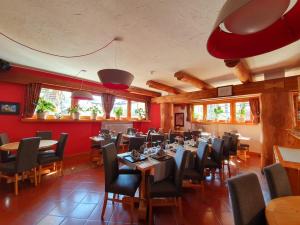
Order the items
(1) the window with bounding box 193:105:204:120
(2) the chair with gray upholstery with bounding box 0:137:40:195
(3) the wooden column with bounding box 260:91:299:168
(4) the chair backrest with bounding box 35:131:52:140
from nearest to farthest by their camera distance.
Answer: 1. (2) the chair with gray upholstery with bounding box 0:137:40:195
2. (3) the wooden column with bounding box 260:91:299:168
3. (4) the chair backrest with bounding box 35:131:52:140
4. (1) the window with bounding box 193:105:204:120

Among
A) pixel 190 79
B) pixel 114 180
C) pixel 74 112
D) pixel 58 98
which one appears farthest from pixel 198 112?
pixel 114 180

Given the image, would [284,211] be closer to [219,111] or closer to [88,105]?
[88,105]

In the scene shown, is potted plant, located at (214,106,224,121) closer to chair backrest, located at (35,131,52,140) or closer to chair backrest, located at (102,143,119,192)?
chair backrest, located at (102,143,119,192)

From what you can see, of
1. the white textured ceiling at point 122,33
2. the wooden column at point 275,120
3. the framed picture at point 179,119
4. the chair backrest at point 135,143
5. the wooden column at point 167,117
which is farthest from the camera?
the framed picture at point 179,119

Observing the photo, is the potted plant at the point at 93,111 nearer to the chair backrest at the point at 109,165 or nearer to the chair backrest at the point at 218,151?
the chair backrest at the point at 109,165

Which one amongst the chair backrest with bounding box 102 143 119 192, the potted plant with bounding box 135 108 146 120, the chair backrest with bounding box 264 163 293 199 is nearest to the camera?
the chair backrest with bounding box 264 163 293 199

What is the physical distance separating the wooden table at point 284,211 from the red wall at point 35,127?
5130 millimetres

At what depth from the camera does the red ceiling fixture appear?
0.60 m

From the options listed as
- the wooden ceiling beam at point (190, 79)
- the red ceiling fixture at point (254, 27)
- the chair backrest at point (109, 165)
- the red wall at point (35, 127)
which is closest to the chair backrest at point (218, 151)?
the wooden ceiling beam at point (190, 79)

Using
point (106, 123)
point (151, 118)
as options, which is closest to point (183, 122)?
point (151, 118)

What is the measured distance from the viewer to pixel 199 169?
8.31ft

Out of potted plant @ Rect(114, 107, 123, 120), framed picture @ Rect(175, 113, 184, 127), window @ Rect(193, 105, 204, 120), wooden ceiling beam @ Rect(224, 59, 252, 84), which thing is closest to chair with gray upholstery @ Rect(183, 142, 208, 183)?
wooden ceiling beam @ Rect(224, 59, 252, 84)

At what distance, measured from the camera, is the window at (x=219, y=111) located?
21.6 feet

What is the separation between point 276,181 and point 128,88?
2524mm
